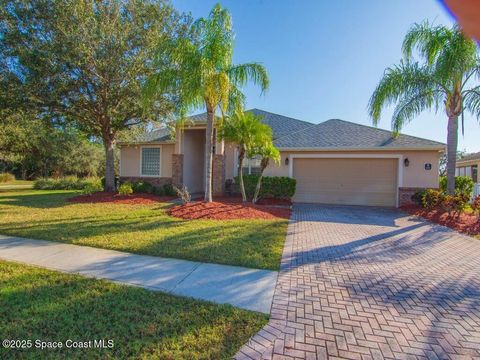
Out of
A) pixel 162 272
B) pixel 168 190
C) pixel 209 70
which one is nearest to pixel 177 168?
pixel 168 190

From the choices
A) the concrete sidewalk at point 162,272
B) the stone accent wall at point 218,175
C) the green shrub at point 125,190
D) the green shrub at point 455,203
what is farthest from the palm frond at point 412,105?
the green shrub at point 125,190

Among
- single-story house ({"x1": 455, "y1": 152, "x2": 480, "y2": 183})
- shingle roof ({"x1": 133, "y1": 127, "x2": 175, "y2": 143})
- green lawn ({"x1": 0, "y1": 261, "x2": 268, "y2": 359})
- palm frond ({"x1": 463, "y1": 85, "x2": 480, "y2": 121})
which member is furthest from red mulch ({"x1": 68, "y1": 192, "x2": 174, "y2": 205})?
single-story house ({"x1": 455, "y1": 152, "x2": 480, "y2": 183})

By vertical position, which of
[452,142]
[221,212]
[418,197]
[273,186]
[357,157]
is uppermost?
[452,142]

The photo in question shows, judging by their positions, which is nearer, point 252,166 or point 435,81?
point 435,81

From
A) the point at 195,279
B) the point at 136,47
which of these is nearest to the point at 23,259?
the point at 195,279

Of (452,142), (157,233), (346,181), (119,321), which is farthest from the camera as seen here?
(346,181)

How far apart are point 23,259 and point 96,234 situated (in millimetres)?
1722

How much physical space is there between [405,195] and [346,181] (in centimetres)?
275

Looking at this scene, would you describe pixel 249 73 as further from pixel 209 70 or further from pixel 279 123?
pixel 279 123

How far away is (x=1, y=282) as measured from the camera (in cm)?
377

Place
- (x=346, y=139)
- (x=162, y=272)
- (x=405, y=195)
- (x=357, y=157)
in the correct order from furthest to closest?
1. (x=346, y=139)
2. (x=357, y=157)
3. (x=405, y=195)
4. (x=162, y=272)

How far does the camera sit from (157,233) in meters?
6.69

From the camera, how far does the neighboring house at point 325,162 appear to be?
12516mm

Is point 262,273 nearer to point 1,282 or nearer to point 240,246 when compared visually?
point 240,246
